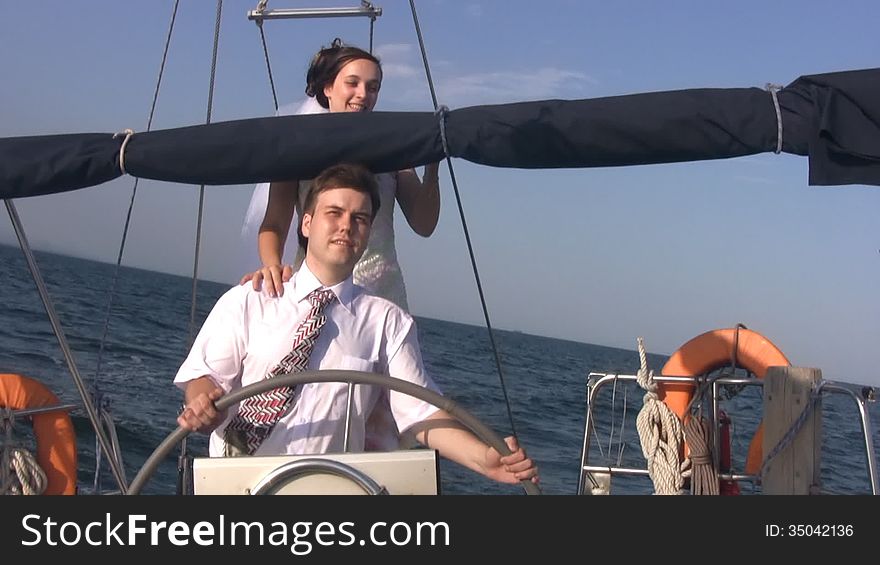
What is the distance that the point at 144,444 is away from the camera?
9.77 metres

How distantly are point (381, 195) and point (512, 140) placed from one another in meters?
0.70

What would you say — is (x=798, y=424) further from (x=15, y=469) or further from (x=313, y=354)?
(x=15, y=469)

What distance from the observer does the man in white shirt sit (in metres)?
2.39

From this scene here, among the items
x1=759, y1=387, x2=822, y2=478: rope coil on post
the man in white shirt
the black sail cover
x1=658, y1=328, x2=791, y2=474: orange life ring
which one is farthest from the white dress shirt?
x1=658, y1=328, x2=791, y2=474: orange life ring

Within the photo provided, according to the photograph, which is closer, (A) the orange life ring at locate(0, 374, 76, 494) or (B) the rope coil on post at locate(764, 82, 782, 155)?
(B) the rope coil on post at locate(764, 82, 782, 155)

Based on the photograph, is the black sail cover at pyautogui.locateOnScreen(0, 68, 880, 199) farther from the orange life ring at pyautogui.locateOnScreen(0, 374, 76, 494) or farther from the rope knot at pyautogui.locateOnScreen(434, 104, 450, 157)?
the orange life ring at pyautogui.locateOnScreen(0, 374, 76, 494)

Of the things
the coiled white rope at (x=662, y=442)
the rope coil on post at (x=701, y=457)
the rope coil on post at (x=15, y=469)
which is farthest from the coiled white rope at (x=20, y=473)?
the rope coil on post at (x=701, y=457)

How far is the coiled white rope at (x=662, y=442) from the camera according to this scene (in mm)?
3748

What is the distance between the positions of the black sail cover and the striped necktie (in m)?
0.39

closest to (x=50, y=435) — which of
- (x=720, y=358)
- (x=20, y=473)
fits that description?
(x=20, y=473)

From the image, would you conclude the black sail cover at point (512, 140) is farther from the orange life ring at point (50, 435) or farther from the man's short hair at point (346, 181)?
the orange life ring at point (50, 435)
